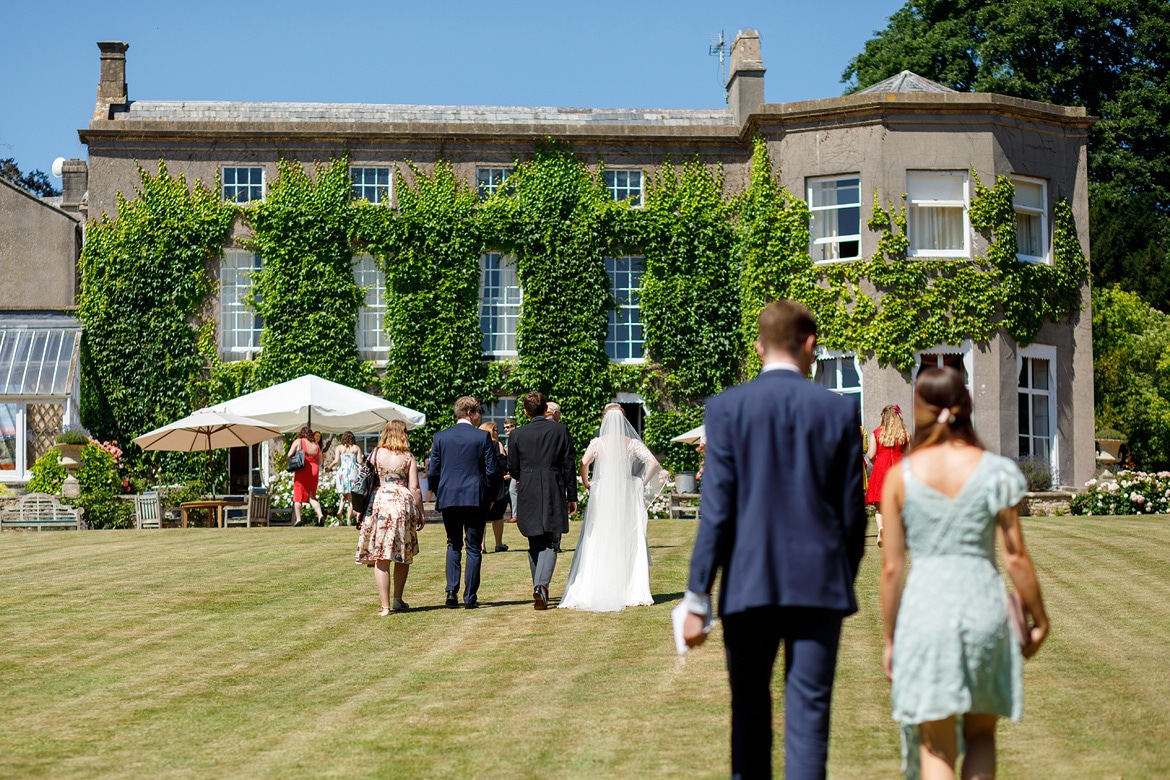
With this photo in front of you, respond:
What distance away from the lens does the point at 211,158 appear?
30.9 meters

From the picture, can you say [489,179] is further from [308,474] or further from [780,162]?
[308,474]

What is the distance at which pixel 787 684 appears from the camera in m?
5.03

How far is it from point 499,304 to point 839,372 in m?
7.88

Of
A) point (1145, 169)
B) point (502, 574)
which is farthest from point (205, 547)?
point (1145, 169)

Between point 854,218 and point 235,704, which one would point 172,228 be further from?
point 235,704

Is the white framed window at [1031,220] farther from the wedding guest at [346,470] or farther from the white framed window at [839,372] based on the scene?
the wedding guest at [346,470]

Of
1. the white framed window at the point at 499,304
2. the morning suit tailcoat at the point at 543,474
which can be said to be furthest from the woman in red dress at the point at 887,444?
the white framed window at the point at 499,304

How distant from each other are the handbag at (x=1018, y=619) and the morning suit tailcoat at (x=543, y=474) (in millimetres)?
7740

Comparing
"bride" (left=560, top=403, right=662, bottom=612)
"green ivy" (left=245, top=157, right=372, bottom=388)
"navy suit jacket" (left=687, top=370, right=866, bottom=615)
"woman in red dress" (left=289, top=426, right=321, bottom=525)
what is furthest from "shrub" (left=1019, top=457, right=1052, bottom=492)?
"navy suit jacket" (left=687, top=370, right=866, bottom=615)

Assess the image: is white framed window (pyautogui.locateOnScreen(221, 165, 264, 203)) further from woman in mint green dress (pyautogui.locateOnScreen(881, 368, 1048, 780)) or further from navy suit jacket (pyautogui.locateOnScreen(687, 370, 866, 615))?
woman in mint green dress (pyautogui.locateOnScreen(881, 368, 1048, 780))

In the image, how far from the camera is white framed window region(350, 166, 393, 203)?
102 feet

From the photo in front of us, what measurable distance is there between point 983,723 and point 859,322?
23653mm

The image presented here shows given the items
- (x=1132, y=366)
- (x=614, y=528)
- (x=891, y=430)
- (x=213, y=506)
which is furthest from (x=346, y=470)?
(x=1132, y=366)

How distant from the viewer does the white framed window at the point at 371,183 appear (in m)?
31.2
